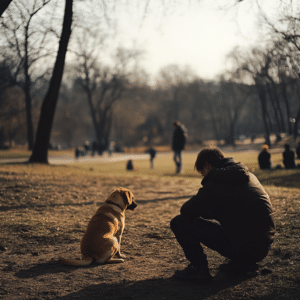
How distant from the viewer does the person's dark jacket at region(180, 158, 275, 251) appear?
11.5 feet

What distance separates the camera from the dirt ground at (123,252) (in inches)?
143

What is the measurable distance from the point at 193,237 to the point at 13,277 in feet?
7.03

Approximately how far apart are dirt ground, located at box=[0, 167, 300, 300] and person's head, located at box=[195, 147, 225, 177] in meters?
1.24

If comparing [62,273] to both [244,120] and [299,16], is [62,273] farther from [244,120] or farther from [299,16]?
[244,120]

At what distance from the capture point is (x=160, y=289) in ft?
12.3

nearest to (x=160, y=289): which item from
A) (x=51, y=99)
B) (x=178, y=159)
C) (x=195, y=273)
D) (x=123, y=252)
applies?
(x=195, y=273)

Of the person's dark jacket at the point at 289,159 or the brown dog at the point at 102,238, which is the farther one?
the person's dark jacket at the point at 289,159

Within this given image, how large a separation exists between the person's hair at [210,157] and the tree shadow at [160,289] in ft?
4.08

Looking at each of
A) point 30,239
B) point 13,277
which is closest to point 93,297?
point 13,277

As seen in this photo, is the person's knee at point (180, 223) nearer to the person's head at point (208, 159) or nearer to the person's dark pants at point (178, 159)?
the person's head at point (208, 159)

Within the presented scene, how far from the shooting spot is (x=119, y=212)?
15.7 feet

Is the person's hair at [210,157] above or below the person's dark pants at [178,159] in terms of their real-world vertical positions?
above

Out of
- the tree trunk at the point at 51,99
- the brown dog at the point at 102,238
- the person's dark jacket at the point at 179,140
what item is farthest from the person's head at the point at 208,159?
the person's dark jacket at the point at 179,140

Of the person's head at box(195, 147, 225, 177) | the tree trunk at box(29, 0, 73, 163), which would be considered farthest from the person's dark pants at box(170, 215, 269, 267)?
the tree trunk at box(29, 0, 73, 163)
